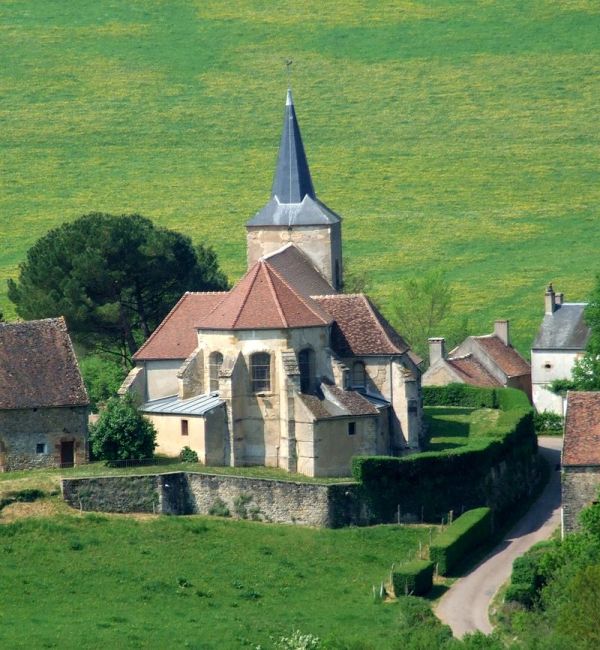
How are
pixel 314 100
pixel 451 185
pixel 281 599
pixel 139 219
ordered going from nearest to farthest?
pixel 281 599
pixel 139 219
pixel 451 185
pixel 314 100

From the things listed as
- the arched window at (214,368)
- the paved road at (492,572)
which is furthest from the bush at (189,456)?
the paved road at (492,572)

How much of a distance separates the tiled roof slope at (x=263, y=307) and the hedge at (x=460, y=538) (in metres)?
9.06

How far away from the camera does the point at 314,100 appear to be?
134750 millimetres

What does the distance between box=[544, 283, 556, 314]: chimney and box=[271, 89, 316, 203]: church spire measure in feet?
55.0

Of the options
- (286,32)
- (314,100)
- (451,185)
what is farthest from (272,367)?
(286,32)

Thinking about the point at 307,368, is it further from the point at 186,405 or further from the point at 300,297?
the point at 186,405

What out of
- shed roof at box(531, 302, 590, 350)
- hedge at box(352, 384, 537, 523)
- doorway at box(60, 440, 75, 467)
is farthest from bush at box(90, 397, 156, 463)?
shed roof at box(531, 302, 590, 350)

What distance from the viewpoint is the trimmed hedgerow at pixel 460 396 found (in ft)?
287

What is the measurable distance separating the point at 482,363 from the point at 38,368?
30804mm

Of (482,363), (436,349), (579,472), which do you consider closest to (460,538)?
(579,472)

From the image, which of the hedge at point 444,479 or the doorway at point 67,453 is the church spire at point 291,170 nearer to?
the hedge at point 444,479

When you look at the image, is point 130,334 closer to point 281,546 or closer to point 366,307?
point 366,307

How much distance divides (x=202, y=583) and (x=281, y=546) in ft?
14.9

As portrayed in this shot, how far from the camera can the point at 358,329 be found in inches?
2995
